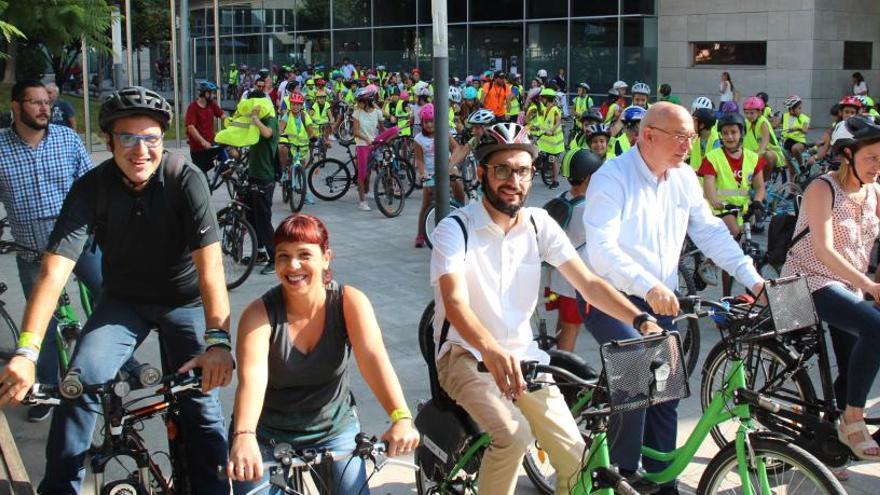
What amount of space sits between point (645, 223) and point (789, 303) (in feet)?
2.27

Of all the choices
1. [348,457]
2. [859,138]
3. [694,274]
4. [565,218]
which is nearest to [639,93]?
[694,274]

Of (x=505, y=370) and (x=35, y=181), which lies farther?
(x=35, y=181)

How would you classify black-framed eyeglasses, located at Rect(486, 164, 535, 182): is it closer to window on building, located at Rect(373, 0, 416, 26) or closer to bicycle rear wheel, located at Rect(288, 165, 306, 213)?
bicycle rear wheel, located at Rect(288, 165, 306, 213)

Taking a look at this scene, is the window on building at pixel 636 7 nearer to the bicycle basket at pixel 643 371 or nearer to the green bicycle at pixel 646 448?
the green bicycle at pixel 646 448

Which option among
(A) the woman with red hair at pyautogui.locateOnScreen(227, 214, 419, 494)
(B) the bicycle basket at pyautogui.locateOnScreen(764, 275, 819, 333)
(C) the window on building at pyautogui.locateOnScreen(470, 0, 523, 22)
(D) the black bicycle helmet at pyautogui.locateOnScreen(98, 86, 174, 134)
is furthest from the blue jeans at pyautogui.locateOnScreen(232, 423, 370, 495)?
(C) the window on building at pyautogui.locateOnScreen(470, 0, 523, 22)

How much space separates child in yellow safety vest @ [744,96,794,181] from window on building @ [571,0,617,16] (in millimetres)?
17979

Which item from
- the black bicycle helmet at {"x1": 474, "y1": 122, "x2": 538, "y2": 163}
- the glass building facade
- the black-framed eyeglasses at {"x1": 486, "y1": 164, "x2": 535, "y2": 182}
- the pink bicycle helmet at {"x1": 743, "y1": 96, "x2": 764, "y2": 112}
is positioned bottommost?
the black-framed eyeglasses at {"x1": 486, "y1": 164, "x2": 535, "y2": 182}

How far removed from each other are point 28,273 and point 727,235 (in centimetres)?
421

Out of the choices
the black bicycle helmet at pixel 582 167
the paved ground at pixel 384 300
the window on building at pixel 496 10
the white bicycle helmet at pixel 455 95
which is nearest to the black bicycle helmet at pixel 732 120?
the paved ground at pixel 384 300

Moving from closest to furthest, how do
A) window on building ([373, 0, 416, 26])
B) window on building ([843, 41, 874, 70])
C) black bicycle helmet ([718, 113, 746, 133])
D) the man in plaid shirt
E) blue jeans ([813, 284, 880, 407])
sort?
blue jeans ([813, 284, 880, 407]) < the man in plaid shirt < black bicycle helmet ([718, 113, 746, 133]) < window on building ([843, 41, 874, 70]) < window on building ([373, 0, 416, 26])

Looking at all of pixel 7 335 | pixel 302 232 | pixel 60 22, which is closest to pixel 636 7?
pixel 60 22

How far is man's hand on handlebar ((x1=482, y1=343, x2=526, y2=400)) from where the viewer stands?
3408 mm

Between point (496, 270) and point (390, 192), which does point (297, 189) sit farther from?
point (496, 270)

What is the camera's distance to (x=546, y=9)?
3166 centimetres
